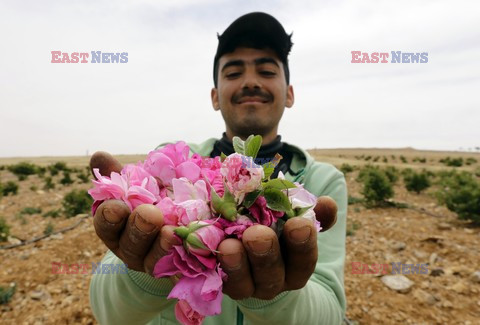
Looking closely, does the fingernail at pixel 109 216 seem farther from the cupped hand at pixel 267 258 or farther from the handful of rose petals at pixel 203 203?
the cupped hand at pixel 267 258

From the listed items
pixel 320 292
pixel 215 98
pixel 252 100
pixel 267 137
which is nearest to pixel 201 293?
pixel 320 292

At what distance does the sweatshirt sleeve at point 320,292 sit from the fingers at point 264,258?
1.20ft

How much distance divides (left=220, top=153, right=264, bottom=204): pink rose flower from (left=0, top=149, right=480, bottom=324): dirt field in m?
4.17

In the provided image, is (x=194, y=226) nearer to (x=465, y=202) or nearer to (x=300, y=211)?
(x=300, y=211)

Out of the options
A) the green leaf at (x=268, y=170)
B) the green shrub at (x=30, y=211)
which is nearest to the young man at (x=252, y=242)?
the green leaf at (x=268, y=170)

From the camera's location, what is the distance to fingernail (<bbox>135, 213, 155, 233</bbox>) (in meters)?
1.15

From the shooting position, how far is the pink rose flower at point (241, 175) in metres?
1.17

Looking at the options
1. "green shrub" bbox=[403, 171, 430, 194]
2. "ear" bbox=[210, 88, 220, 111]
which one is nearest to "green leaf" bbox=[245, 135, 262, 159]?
"ear" bbox=[210, 88, 220, 111]

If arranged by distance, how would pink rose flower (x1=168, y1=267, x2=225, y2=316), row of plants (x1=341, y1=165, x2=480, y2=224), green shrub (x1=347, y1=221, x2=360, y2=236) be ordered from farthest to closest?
row of plants (x1=341, y1=165, x2=480, y2=224)
green shrub (x1=347, y1=221, x2=360, y2=236)
pink rose flower (x1=168, y1=267, x2=225, y2=316)

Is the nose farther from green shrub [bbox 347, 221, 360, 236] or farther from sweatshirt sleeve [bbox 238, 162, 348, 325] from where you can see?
green shrub [bbox 347, 221, 360, 236]

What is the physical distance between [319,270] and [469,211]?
28.9 feet

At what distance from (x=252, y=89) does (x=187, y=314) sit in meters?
2.12

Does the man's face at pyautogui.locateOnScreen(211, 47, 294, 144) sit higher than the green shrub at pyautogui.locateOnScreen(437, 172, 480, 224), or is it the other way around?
the man's face at pyautogui.locateOnScreen(211, 47, 294, 144)

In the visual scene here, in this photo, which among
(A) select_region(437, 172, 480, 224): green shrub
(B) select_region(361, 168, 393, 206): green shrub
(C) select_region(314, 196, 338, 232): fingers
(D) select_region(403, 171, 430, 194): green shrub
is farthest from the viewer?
(D) select_region(403, 171, 430, 194): green shrub
